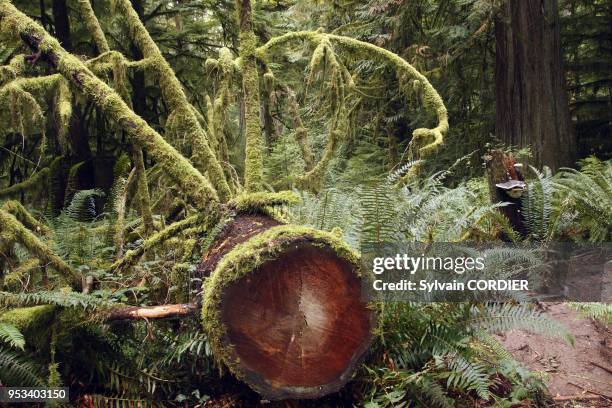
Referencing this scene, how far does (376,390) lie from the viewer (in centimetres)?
289

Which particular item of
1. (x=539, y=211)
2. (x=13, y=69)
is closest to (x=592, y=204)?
(x=539, y=211)

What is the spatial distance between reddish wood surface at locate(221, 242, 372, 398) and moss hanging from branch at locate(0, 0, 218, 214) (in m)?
1.09

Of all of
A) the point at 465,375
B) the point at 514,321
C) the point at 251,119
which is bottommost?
the point at 465,375

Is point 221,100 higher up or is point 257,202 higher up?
point 221,100

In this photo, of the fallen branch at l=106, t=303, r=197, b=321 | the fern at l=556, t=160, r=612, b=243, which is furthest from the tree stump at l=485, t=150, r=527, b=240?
the fallen branch at l=106, t=303, r=197, b=321

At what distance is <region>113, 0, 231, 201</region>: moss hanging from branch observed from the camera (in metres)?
4.07

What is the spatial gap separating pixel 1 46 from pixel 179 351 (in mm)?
6024

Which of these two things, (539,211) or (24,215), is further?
(24,215)

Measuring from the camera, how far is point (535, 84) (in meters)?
6.77

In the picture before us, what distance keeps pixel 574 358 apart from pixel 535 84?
14.4 feet

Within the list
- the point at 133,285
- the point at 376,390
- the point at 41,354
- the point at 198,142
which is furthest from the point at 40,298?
the point at 376,390

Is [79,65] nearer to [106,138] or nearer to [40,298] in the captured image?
[40,298]

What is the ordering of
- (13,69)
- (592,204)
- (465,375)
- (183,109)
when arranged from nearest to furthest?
1. (465,375)
2. (13,69)
3. (183,109)
4. (592,204)

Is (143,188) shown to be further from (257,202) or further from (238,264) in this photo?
(238,264)
